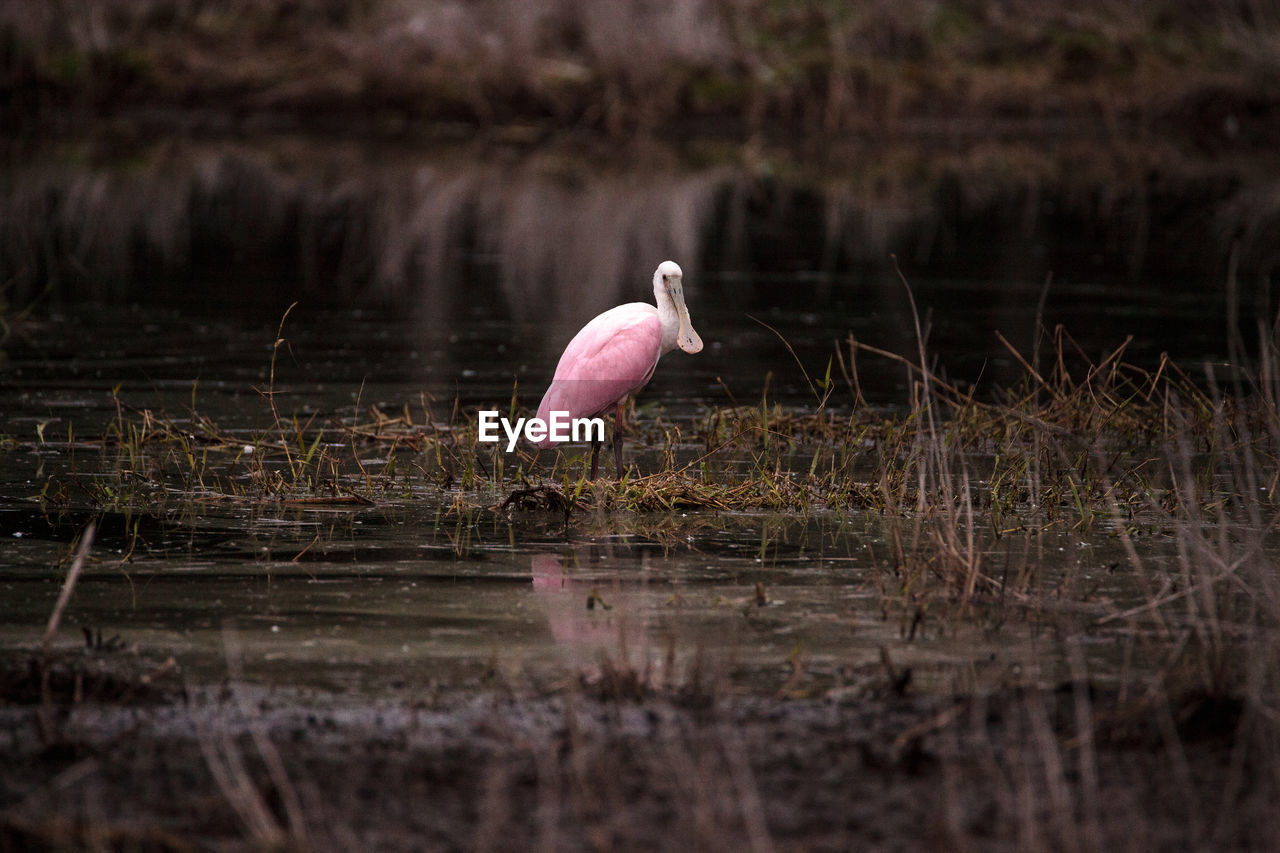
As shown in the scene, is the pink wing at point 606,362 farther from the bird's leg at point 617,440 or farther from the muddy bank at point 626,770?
the muddy bank at point 626,770

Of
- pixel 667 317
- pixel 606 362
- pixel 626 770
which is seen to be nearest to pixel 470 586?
pixel 606 362

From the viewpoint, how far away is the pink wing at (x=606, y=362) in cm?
941

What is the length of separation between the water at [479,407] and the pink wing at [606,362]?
763 millimetres

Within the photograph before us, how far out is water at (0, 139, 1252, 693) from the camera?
6.71 m

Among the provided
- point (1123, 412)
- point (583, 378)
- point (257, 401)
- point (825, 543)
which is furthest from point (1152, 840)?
point (257, 401)

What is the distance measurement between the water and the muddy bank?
0.95 ft

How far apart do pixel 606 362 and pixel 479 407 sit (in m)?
3.03

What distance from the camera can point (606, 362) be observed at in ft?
30.9

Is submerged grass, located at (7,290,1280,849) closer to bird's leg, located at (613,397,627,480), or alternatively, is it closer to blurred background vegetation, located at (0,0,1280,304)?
bird's leg, located at (613,397,627,480)

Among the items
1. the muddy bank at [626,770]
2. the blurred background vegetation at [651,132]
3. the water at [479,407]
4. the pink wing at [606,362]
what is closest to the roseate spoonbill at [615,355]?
the pink wing at [606,362]

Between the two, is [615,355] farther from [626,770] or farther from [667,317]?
[626,770]

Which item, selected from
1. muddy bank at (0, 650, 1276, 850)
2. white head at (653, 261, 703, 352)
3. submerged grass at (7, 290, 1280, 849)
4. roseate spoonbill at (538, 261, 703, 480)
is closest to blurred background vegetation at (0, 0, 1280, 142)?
submerged grass at (7, 290, 1280, 849)

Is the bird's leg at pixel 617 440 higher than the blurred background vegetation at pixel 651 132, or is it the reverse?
the blurred background vegetation at pixel 651 132

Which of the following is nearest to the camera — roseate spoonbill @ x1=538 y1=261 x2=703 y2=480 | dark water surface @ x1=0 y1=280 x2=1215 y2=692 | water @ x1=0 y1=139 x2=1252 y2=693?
dark water surface @ x1=0 y1=280 x2=1215 y2=692
